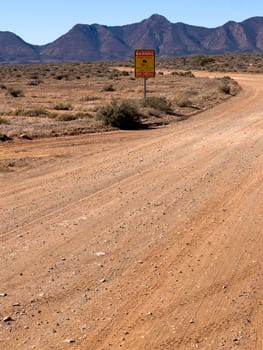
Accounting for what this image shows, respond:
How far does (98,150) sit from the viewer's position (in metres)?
18.5

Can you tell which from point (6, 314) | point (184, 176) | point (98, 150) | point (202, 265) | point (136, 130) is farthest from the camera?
point (136, 130)

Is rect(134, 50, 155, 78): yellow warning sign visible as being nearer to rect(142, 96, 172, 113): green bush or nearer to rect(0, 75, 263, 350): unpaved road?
rect(142, 96, 172, 113): green bush

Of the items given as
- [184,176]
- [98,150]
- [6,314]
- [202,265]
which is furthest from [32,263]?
[98,150]

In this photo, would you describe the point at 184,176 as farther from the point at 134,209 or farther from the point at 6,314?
the point at 6,314

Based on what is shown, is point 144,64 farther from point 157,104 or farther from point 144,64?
point 157,104

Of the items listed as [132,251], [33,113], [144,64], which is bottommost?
[33,113]

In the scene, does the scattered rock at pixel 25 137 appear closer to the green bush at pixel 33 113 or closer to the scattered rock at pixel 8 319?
the green bush at pixel 33 113

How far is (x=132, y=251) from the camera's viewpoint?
8.99 metres

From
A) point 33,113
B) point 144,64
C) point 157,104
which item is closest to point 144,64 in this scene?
point 144,64

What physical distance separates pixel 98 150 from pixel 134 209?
24.4 feet

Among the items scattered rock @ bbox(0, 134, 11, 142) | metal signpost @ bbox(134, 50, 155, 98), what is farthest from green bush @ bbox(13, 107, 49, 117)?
scattered rock @ bbox(0, 134, 11, 142)

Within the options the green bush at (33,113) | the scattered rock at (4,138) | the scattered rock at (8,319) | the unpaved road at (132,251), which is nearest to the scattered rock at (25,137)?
the scattered rock at (4,138)

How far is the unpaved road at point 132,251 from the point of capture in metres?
6.52

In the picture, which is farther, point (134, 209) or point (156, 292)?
point (134, 209)
